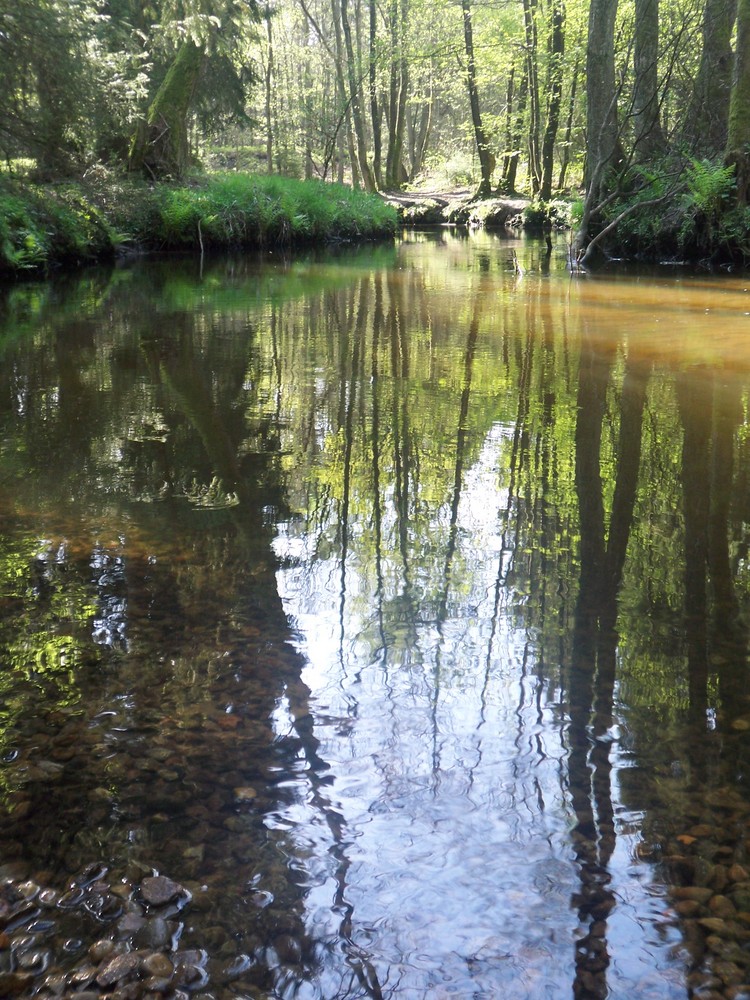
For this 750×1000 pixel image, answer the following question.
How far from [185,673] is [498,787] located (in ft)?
3.15

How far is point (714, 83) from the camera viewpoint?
14.3 meters

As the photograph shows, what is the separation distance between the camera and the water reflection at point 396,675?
1.57 m

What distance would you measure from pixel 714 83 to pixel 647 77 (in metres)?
1.14

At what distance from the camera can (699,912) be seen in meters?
1.58

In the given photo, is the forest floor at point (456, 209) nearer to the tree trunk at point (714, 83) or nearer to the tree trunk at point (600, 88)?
the tree trunk at point (714, 83)

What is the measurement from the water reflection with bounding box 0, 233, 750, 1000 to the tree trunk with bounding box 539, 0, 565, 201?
950 inches

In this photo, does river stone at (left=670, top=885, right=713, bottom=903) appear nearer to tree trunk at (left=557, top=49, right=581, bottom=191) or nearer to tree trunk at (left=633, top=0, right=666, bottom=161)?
tree trunk at (left=633, top=0, right=666, bottom=161)

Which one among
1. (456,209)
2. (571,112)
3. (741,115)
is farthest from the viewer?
(456,209)

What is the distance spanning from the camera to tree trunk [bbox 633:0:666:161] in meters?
14.0

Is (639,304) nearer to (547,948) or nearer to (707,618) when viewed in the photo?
(707,618)

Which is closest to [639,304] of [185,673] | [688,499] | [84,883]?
[688,499]

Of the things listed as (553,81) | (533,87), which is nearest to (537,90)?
(533,87)

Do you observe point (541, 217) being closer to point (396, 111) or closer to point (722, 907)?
point (396, 111)

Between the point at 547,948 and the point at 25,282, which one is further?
the point at 25,282
